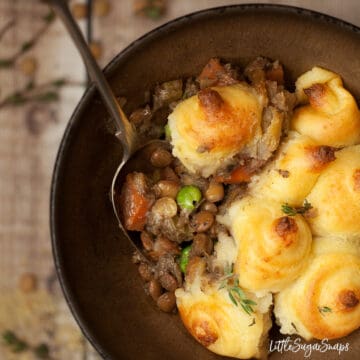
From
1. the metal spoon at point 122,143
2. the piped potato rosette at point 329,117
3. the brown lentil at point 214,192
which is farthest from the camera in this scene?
the brown lentil at point 214,192

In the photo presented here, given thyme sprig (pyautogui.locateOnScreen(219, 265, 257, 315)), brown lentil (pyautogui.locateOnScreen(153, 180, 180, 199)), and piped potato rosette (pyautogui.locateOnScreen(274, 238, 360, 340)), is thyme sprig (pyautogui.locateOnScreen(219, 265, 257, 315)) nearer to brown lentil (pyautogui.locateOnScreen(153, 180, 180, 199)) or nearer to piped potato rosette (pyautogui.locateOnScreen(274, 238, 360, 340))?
piped potato rosette (pyautogui.locateOnScreen(274, 238, 360, 340))

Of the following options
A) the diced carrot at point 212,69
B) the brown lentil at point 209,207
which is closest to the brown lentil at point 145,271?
the brown lentil at point 209,207

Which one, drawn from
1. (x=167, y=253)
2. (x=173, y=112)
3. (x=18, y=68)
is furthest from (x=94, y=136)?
(x=18, y=68)

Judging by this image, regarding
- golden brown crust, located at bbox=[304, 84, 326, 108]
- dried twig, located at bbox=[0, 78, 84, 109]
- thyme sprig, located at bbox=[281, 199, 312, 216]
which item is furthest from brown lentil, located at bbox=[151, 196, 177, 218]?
dried twig, located at bbox=[0, 78, 84, 109]

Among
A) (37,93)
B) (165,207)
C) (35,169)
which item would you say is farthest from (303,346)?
(37,93)

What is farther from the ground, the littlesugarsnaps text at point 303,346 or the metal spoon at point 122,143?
the metal spoon at point 122,143

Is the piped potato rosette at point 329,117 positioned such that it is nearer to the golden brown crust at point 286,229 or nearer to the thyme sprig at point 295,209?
the thyme sprig at point 295,209

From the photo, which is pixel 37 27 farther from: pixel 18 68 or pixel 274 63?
pixel 274 63
